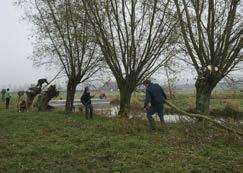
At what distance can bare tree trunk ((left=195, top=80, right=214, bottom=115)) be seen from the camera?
18859mm

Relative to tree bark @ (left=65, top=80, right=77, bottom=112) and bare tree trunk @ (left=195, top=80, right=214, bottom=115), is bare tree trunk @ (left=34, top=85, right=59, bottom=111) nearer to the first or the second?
tree bark @ (left=65, top=80, right=77, bottom=112)

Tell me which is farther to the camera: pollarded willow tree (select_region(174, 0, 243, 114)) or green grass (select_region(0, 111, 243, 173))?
pollarded willow tree (select_region(174, 0, 243, 114))

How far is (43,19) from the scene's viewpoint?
95.5 feet

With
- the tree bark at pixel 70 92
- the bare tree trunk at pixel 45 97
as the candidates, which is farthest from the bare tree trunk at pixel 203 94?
the bare tree trunk at pixel 45 97

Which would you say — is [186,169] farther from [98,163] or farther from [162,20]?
[162,20]

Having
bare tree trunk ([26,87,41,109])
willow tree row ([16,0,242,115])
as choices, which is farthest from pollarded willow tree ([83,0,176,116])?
bare tree trunk ([26,87,41,109])

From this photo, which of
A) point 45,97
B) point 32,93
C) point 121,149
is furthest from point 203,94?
point 32,93

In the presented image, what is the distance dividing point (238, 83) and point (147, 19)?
6375 mm

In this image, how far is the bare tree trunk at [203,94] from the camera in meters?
18.9

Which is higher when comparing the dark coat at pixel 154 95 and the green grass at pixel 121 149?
the dark coat at pixel 154 95

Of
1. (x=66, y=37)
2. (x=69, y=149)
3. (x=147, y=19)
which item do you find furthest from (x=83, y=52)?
(x=69, y=149)

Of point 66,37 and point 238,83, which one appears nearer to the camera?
point 238,83

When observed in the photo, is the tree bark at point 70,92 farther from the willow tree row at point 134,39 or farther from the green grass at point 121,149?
the green grass at point 121,149

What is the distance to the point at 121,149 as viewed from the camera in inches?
454
